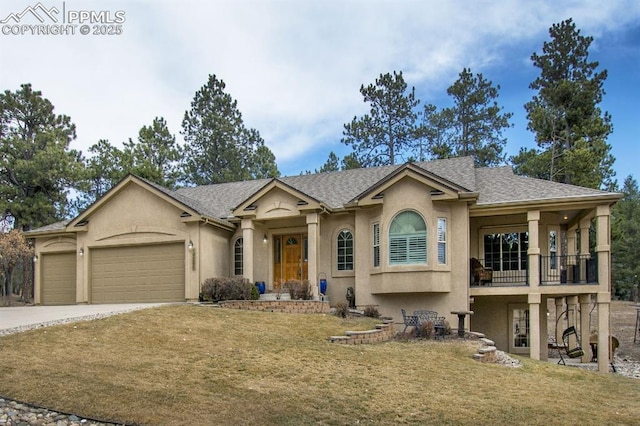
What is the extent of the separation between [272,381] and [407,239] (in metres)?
9.44

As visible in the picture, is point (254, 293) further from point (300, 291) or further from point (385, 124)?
point (385, 124)

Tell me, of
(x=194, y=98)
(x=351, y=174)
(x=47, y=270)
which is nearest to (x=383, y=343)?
(x=351, y=174)

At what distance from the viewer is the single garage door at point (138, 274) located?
65.1ft

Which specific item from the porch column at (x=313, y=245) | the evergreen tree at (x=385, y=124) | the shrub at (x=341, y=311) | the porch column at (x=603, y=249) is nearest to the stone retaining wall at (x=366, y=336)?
the shrub at (x=341, y=311)

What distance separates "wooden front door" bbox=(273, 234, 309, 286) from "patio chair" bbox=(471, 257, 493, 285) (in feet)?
20.6

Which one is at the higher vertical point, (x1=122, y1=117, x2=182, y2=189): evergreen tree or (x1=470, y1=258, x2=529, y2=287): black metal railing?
(x1=122, y1=117, x2=182, y2=189): evergreen tree

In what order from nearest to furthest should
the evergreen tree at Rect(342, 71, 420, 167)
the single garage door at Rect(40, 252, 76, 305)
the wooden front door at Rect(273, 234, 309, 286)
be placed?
1. the wooden front door at Rect(273, 234, 309, 286)
2. the single garage door at Rect(40, 252, 76, 305)
3. the evergreen tree at Rect(342, 71, 420, 167)

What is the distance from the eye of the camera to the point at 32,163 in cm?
3328

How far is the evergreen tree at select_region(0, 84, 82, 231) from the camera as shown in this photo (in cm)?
3350

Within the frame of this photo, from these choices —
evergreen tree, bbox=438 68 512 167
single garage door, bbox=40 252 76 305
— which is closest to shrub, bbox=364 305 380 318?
single garage door, bbox=40 252 76 305

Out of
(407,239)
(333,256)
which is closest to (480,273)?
(407,239)

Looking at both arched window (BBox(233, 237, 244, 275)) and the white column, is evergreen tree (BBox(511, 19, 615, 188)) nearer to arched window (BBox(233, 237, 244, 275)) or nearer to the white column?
the white column

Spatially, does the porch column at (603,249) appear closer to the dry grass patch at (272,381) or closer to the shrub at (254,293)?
the dry grass patch at (272,381)

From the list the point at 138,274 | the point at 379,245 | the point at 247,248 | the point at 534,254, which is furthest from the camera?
the point at 138,274
